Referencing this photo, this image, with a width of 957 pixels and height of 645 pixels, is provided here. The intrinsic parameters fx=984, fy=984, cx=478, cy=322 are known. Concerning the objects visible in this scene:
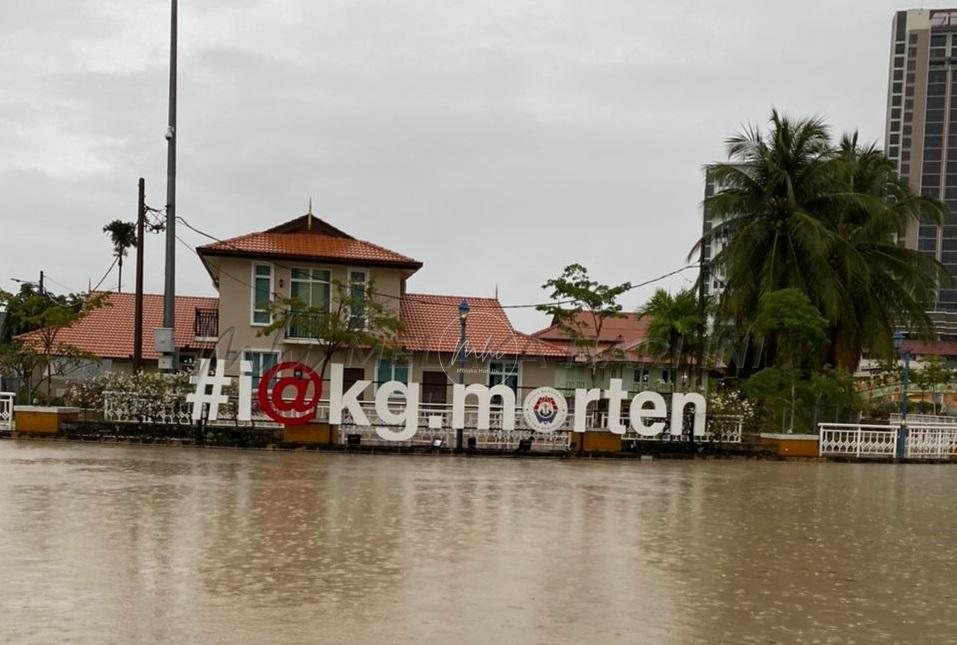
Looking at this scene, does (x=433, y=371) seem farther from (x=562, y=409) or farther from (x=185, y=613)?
(x=185, y=613)

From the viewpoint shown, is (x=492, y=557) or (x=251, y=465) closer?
(x=492, y=557)

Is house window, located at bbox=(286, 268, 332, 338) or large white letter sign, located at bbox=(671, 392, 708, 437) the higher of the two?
house window, located at bbox=(286, 268, 332, 338)

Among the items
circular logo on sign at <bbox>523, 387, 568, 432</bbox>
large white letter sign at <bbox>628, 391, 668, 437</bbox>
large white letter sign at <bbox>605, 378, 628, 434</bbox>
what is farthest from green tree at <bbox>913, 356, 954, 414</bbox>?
circular logo on sign at <bbox>523, 387, 568, 432</bbox>

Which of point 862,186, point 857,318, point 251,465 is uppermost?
point 862,186

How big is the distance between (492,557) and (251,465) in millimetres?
10756

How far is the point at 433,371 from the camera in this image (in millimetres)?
37156

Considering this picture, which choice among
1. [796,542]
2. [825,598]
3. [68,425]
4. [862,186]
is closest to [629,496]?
[796,542]

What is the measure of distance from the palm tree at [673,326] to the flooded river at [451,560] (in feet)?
86.1

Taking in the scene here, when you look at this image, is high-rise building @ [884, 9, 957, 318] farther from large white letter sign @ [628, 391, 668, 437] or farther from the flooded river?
the flooded river

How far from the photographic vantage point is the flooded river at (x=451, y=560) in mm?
7383

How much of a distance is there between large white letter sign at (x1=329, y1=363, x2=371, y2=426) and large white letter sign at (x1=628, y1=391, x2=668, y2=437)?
22.7 feet

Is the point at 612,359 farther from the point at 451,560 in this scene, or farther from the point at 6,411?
the point at 451,560

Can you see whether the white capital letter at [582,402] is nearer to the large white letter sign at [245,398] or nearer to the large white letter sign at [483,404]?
the large white letter sign at [483,404]

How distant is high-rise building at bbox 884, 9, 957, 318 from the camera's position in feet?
392
